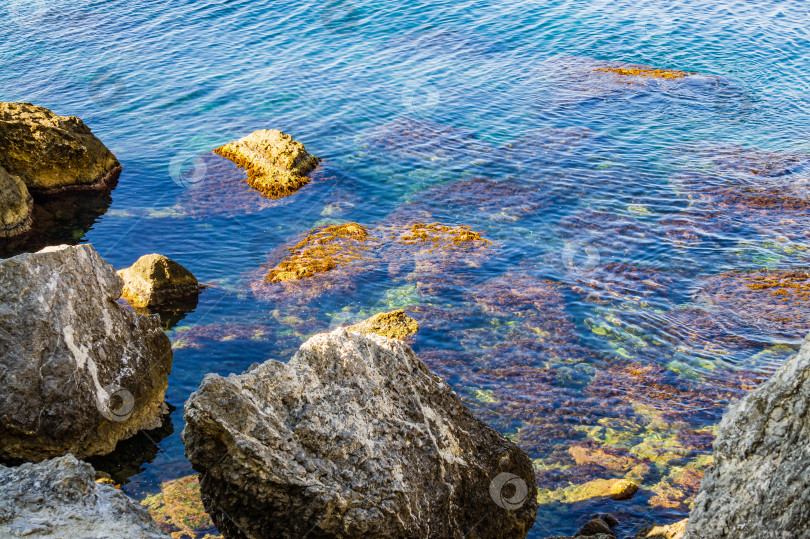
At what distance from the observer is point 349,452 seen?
30.0 feet

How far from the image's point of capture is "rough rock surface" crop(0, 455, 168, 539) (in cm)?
788

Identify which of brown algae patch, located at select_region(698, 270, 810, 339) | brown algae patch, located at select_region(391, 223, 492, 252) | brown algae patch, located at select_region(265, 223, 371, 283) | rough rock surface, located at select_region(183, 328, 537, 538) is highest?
rough rock surface, located at select_region(183, 328, 537, 538)

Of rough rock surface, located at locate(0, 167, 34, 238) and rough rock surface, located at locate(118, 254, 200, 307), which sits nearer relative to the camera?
rough rock surface, located at locate(118, 254, 200, 307)

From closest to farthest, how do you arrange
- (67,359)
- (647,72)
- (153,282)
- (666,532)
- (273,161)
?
1. (666,532)
2. (67,359)
3. (153,282)
4. (273,161)
5. (647,72)

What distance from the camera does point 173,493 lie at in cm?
1276

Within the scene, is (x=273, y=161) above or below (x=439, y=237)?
above

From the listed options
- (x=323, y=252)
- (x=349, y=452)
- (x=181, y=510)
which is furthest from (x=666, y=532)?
(x=323, y=252)

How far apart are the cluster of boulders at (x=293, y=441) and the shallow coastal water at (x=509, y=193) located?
1586 mm

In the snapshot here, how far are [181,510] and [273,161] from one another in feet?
53.2

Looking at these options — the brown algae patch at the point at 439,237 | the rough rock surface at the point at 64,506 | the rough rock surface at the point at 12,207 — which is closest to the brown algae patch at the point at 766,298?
the brown algae patch at the point at 439,237

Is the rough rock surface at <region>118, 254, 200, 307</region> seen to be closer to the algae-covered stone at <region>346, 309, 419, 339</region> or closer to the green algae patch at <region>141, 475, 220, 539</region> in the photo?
the algae-covered stone at <region>346, 309, 419, 339</region>

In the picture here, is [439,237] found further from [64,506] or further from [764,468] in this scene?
[764,468]

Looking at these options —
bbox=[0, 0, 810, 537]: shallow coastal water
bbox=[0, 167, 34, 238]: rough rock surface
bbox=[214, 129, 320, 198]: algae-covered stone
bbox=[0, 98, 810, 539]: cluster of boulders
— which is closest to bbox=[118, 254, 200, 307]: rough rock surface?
bbox=[0, 0, 810, 537]: shallow coastal water

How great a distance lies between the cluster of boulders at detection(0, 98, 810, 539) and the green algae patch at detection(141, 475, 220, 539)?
41 mm
